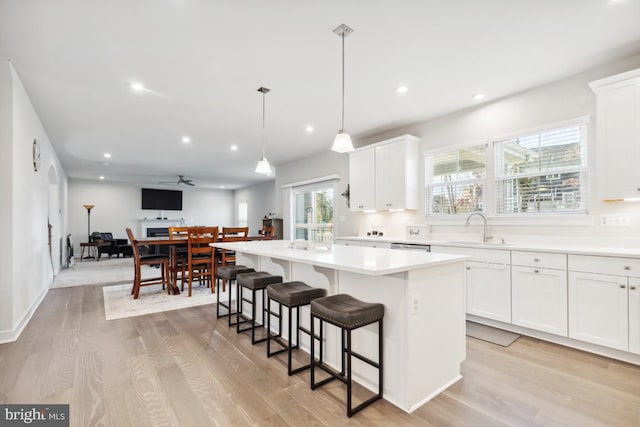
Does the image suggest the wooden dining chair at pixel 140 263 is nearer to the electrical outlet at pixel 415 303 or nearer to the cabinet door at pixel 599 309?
the electrical outlet at pixel 415 303

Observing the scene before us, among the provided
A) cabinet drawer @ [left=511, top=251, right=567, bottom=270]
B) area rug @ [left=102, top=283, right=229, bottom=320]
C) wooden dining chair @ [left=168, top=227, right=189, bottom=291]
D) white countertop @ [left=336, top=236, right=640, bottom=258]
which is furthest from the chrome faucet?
wooden dining chair @ [left=168, top=227, right=189, bottom=291]

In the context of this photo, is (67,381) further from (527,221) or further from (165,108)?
(527,221)

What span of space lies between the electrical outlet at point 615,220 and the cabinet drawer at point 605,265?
624mm

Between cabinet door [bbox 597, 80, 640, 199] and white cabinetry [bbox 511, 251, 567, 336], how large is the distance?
→ 763 mm

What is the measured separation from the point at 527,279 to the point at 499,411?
1548 mm

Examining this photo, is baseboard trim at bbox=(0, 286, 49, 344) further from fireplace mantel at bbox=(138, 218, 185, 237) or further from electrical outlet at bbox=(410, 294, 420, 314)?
fireplace mantel at bbox=(138, 218, 185, 237)

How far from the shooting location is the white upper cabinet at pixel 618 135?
2.54 meters

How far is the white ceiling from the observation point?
7.05 feet

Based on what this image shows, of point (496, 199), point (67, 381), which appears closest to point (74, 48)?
point (67, 381)

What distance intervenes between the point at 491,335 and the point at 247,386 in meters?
2.38

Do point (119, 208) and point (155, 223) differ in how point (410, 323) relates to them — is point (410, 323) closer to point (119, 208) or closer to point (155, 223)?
point (155, 223)

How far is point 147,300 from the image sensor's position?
14.3 ft

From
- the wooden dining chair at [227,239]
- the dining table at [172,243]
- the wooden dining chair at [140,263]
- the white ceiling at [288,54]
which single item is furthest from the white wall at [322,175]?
the wooden dining chair at [140,263]

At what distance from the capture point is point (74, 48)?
2.58m
